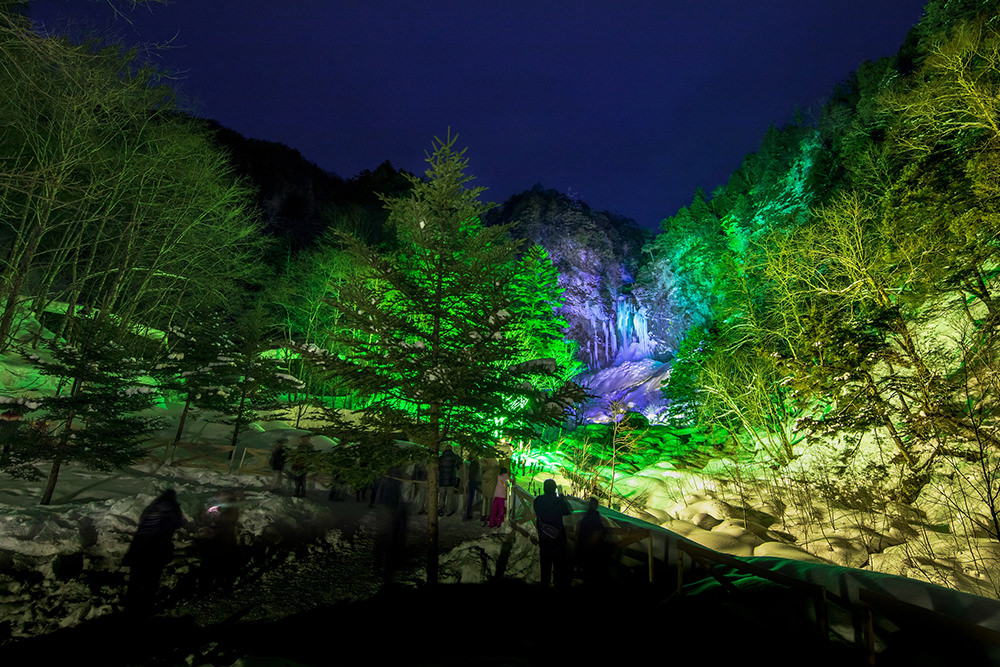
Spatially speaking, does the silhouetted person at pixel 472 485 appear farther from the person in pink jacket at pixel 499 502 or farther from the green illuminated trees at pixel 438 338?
the green illuminated trees at pixel 438 338

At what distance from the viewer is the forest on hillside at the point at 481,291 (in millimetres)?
7695

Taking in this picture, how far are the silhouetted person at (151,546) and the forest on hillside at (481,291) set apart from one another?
2114 mm

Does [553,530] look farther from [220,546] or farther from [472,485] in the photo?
[220,546]

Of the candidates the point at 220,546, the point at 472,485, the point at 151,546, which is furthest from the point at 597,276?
the point at 151,546

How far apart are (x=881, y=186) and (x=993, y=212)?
894 cm

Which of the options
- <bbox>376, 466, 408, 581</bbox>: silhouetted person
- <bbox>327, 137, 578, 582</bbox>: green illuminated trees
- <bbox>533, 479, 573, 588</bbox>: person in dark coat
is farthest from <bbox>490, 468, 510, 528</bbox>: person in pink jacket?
<bbox>533, 479, 573, 588</bbox>: person in dark coat

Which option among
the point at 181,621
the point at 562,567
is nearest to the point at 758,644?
the point at 562,567

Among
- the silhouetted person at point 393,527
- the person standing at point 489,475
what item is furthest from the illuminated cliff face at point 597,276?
the person standing at point 489,475

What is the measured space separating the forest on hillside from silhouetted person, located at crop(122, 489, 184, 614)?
6.94 feet

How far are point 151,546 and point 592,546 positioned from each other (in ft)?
23.5

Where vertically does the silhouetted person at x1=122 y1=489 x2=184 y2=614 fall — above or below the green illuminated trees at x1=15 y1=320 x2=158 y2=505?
below

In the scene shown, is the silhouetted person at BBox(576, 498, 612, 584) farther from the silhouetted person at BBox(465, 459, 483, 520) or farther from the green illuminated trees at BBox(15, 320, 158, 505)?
the green illuminated trees at BBox(15, 320, 158, 505)

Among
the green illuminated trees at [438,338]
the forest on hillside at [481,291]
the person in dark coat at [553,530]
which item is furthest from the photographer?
the forest on hillside at [481,291]

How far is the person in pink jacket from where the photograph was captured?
9.30 metres
